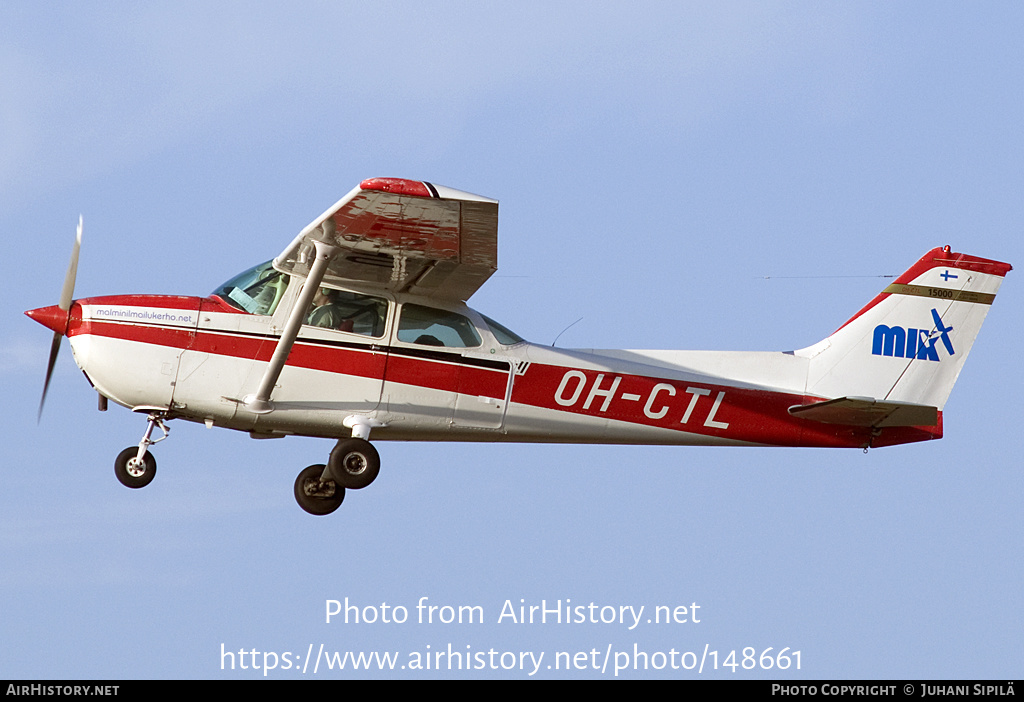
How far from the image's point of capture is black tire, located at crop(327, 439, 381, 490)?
1212 centimetres

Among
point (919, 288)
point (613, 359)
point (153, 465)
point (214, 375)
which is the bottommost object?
point (153, 465)

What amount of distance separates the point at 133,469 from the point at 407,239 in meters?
3.36

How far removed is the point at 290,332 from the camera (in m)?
11.6

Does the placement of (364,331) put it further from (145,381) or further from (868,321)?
(868,321)

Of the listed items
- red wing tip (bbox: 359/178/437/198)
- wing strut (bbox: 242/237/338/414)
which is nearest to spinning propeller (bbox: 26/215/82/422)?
wing strut (bbox: 242/237/338/414)

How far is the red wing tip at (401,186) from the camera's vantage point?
1006cm

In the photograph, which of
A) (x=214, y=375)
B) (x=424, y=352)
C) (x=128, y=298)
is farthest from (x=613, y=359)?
(x=128, y=298)

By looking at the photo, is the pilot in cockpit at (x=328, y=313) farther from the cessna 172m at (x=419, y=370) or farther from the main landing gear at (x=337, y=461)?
the main landing gear at (x=337, y=461)

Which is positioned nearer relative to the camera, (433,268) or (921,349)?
(433,268)

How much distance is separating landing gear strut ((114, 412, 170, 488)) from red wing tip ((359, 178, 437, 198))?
137 inches

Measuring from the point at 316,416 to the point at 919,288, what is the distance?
6.30m

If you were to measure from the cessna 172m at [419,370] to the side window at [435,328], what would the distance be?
0.02 m

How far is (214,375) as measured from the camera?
39.5 ft

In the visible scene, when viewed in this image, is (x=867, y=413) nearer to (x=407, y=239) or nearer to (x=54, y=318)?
(x=407, y=239)
